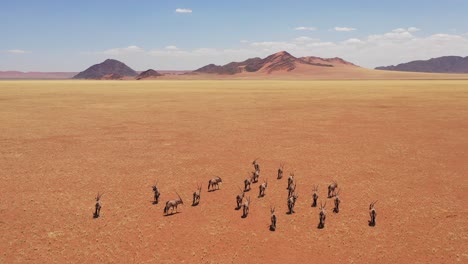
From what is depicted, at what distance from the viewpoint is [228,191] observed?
751 inches

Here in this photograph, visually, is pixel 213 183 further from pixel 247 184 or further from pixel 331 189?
pixel 331 189

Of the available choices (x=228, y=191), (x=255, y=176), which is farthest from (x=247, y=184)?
(x=255, y=176)

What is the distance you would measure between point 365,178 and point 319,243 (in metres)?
8.47

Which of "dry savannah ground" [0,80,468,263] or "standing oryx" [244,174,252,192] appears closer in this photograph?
"dry savannah ground" [0,80,468,263]

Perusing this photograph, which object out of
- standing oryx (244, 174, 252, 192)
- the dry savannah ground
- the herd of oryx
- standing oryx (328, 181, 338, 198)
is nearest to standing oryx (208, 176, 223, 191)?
the herd of oryx

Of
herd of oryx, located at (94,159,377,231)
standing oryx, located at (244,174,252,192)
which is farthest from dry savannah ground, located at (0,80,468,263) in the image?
standing oryx, located at (244,174,252,192)

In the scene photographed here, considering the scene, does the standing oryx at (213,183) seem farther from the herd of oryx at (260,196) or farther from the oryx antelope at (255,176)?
the oryx antelope at (255,176)

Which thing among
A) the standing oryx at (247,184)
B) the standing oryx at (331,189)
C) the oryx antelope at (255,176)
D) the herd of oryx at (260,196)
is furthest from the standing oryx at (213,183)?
the standing oryx at (331,189)

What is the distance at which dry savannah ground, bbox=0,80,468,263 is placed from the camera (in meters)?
13.3

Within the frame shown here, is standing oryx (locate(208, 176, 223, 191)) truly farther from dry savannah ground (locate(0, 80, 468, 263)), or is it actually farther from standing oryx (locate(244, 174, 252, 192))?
standing oryx (locate(244, 174, 252, 192))

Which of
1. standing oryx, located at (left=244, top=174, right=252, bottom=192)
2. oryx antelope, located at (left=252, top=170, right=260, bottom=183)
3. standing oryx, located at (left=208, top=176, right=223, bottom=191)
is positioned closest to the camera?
standing oryx, located at (left=244, top=174, right=252, bottom=192)

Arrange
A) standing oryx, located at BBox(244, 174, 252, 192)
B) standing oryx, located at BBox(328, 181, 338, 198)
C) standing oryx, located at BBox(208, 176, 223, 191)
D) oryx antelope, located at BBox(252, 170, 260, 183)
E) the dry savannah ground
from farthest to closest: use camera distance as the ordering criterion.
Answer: oryx antelope, located at BBox(252, 170, 260, 183) → standing oryx, located at BBox(208, 176, 223, 191) → standing oryx, located at BBox(244, 174, 252, 192) → standing oryx, located at BBox(328, 181, 338, 198) → the dry savannah ground

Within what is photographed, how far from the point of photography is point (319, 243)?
45.0 ft

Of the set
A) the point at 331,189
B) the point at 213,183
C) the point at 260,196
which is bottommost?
the point at 260,196
